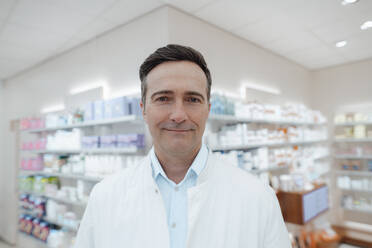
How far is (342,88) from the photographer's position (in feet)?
17.8

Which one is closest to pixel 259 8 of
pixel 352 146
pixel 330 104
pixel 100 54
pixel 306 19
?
pixel 306 19

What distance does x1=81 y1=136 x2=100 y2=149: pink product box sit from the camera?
2.97m

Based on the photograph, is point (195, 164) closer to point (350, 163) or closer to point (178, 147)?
point (178, 147)

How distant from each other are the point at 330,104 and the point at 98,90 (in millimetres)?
5021

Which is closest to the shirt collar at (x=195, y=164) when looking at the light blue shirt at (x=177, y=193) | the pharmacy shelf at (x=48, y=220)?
the light blue shirt at (x=177, y=193)

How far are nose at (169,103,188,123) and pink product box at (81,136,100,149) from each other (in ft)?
7.37

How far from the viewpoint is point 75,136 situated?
3.41m

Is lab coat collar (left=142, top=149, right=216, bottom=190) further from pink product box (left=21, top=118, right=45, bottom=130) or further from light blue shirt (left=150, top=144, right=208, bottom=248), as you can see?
pink product box (left=21, top=118, right=45, bottom=130)

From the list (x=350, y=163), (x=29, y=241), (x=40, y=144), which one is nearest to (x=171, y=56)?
(x=40, y=144)

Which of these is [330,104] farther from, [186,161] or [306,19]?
[186,161]

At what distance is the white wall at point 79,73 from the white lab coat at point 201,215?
1909mm

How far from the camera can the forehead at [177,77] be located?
99 centimetres

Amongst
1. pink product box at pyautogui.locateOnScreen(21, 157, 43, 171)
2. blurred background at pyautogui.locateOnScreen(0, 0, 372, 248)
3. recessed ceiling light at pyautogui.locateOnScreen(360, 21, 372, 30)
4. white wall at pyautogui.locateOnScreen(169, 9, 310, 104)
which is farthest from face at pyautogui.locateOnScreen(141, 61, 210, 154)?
pink product box at pyautogui.locateOnScreen(21, 157, 43, 171)

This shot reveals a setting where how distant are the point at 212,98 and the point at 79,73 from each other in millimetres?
2219
